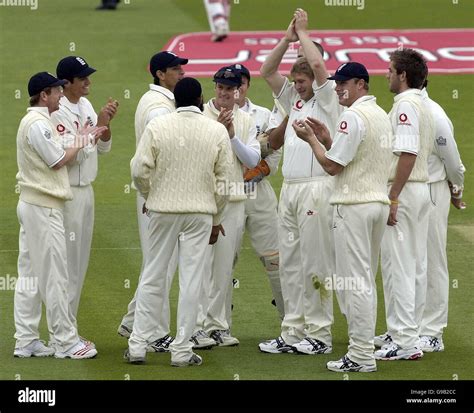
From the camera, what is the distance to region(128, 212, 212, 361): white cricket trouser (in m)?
10.0

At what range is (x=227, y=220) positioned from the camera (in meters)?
10.9

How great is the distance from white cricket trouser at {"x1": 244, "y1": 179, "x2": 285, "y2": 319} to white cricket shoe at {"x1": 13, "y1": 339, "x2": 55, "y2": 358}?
6.39 feet

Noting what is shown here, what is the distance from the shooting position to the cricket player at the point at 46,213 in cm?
1020

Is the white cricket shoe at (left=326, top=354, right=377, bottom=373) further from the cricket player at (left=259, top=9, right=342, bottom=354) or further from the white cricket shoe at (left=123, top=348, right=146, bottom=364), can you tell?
the white cricket shoe at (left=123, top=348, right=146, bottom=364)

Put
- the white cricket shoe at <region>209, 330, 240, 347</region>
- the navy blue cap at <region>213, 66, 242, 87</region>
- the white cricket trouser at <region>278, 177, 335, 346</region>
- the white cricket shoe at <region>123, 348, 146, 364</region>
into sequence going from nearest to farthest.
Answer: the white cricket shoe at <region>123, 348, 146, 364</region>
the white cricket trouser at <region>278, 177, 335, 346</region>
the navy blue cap at <region>213, 66, 242, 87</region>
the white cricket shoe at <region>209, 330, 240, 347</region>

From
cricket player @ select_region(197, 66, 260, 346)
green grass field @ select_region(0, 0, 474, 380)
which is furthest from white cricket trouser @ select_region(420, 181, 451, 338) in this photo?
cricket player @ select_region(197, 66, 260, 346)

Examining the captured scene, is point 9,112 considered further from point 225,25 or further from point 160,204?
point 160,204

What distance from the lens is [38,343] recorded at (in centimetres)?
→ 1045

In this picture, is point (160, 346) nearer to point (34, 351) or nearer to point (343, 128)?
point (34, 351)

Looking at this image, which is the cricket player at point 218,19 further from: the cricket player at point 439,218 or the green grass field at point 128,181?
the cricket player at point 439,218

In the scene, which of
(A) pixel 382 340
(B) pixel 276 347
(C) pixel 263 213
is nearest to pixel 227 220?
(C) pixel 263 213

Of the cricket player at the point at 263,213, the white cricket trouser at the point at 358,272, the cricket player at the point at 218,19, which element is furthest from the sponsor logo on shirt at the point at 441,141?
the cricket player at the point at 218,19
